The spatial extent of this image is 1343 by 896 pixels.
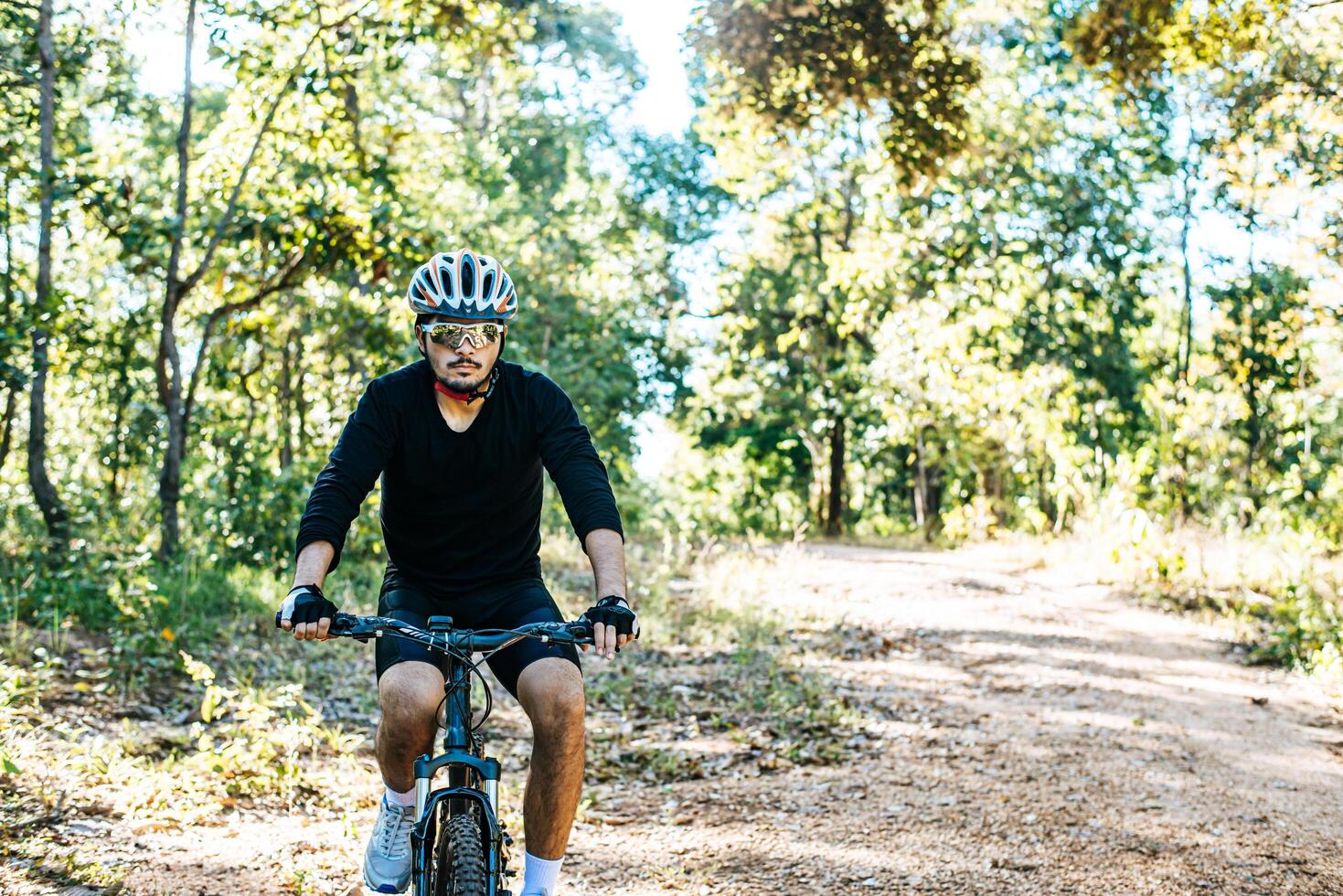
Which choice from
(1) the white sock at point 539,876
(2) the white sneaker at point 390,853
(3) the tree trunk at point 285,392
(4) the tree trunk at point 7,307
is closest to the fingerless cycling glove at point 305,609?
(2) the white sneaker at point 390,853

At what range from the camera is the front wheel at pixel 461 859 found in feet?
9.70

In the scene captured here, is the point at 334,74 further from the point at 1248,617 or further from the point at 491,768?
the point at 1248,617

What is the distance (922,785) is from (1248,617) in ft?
18.8

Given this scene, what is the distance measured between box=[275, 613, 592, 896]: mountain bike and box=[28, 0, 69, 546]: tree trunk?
607cm

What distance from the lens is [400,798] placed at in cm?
353

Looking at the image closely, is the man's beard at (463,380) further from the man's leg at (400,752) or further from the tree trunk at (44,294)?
the tree trunk at (44,294)

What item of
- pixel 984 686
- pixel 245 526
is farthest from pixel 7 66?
pixel 984 686

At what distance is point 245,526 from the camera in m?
10.5

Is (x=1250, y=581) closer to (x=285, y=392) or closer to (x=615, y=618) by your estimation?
(x=615, y=618)

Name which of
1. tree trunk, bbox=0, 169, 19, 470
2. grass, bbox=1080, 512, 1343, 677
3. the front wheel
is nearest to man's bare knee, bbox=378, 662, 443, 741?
the front wheel

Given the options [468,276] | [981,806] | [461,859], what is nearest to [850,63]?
[981,806]

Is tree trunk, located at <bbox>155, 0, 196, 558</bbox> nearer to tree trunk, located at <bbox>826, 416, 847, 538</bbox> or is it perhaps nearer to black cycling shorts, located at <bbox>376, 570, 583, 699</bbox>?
black cycling shorts, located at <bbox>376, 570, 583, 699</bbox>

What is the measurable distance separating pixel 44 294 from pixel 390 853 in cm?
615

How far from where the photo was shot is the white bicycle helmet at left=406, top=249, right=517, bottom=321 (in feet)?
12.0
